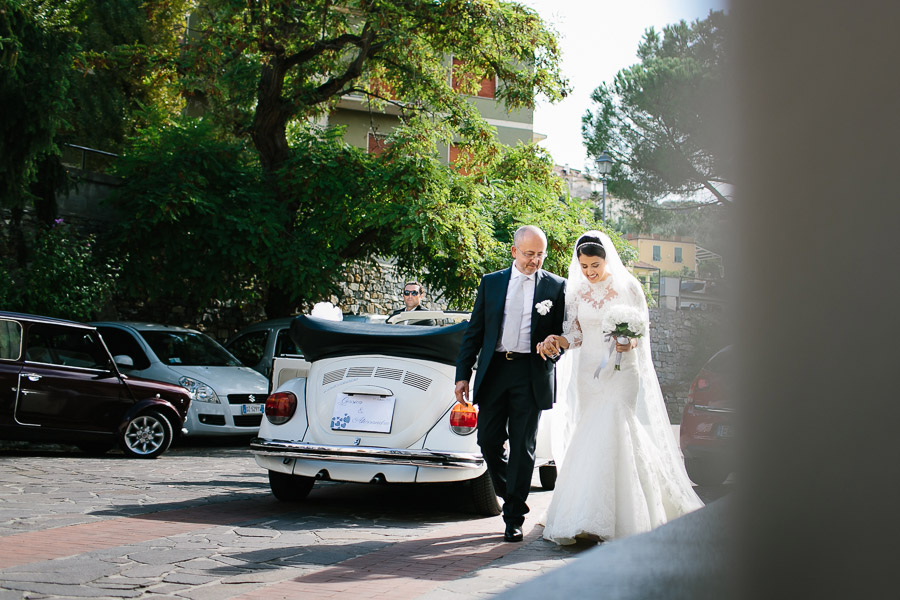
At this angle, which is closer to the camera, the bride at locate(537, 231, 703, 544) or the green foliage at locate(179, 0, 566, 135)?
the bride at locate(537, 231, 703, 544)

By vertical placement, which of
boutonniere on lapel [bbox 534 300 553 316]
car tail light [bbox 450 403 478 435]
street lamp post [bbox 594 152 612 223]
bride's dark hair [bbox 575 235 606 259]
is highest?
bride's dark hair [bbox 575 235 606 259]

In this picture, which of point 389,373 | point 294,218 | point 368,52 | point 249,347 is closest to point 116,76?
point 368,52

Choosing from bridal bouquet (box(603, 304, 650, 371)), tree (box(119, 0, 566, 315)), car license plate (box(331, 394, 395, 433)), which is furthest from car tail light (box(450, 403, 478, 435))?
tree (box(119, 0, 566, 315))

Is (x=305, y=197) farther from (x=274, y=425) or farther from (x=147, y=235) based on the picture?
(x=274, y=425)

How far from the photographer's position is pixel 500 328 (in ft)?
19.2

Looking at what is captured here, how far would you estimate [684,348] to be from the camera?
1551 millimetres

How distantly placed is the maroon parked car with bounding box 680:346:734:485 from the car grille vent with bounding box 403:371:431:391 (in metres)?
5.07

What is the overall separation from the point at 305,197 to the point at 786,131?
52.5 ft

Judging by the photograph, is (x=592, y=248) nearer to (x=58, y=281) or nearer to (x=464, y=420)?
(x=464, y=420)

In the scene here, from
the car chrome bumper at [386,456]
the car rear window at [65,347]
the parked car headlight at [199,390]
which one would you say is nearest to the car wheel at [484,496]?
the car chrome bumper at [386,456]

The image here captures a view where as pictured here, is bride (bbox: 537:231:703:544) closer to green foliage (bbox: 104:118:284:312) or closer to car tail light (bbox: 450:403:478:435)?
car tail light (bbox: 450:403:478:435)

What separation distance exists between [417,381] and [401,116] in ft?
41.2

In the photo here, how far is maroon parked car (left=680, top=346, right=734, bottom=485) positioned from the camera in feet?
5.03

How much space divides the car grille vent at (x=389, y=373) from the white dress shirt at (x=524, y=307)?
4.12ft
